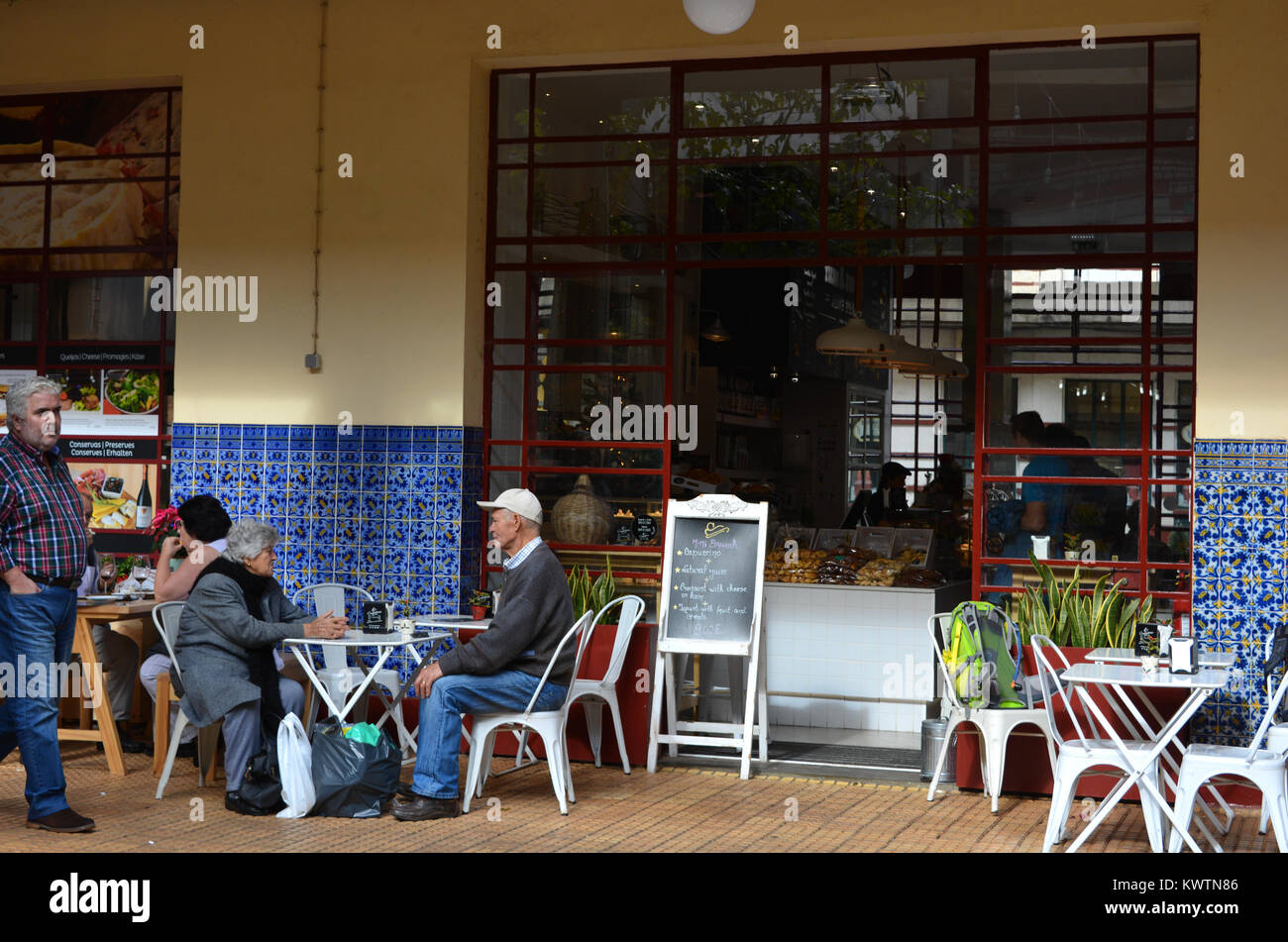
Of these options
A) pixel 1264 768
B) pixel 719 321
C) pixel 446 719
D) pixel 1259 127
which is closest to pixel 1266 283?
pixel 1259 127

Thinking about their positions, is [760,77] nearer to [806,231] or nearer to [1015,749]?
[806,231]

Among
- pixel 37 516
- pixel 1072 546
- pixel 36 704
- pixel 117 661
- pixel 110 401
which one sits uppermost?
pixel 110 401

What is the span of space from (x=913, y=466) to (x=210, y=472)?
819cm

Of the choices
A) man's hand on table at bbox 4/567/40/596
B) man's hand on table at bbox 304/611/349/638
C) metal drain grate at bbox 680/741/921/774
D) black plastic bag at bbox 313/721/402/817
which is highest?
man's hand on table at bbox 4/567/40/596

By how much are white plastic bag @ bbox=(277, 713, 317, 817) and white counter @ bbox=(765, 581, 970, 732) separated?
3480 mm

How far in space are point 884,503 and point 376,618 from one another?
6301 mm

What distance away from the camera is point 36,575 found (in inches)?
241

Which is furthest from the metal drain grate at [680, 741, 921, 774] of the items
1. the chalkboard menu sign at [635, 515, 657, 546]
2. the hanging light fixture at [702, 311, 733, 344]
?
the hanging light fixture at [702, 311, 733, 344]

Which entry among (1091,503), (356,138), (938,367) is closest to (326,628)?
(356,138)

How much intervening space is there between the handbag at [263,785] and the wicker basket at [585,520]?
2.42m

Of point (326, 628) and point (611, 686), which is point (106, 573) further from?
point (611, 686)

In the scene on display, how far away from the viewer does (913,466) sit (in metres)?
15.0

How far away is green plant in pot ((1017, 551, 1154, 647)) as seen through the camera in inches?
284

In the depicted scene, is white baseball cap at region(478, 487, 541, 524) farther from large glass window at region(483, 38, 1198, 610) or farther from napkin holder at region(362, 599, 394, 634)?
large glass window at region(483, 38, 1198, 610)
